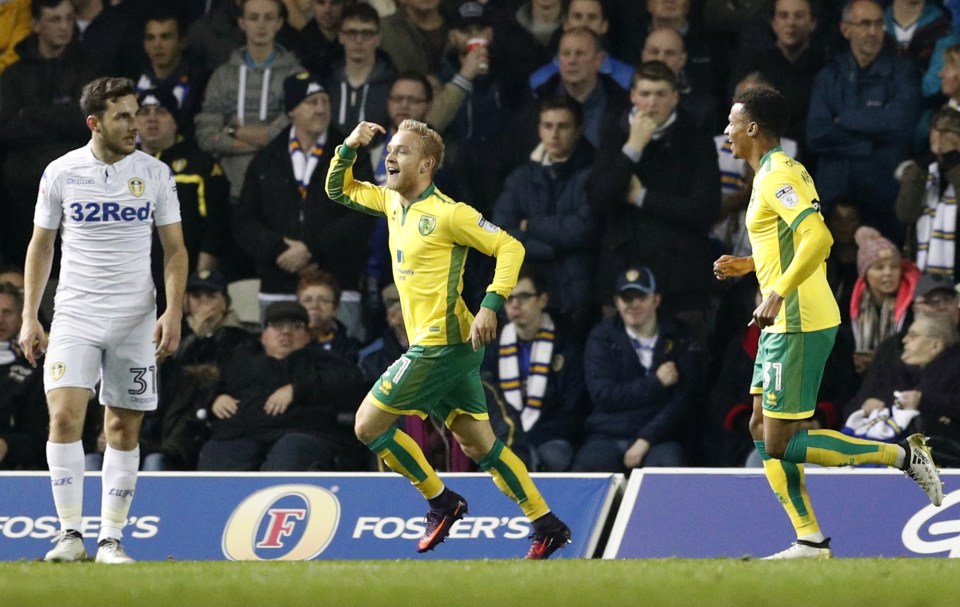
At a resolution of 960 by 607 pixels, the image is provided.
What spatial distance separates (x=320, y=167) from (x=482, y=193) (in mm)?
1104

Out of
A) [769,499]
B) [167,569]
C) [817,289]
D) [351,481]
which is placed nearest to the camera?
[167,569]

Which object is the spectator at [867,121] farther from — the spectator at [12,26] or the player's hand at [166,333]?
the spectator at [12,26]

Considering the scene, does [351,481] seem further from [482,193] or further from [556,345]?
[482,193]

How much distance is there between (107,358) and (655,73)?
4.61 metres

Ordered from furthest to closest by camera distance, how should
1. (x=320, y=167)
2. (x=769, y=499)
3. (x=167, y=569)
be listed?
(x=320, y=167)
(x=769, y=499)
(x=167, y=569)

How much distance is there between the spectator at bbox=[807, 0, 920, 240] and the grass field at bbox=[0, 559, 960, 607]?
5017 mm

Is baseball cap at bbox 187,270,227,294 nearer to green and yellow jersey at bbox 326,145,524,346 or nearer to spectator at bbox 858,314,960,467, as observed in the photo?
green and yellow jersey at bbox 326,145,524,346

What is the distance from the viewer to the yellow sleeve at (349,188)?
321 inches

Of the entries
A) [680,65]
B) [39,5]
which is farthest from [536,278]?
[39,5]

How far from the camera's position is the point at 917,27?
1151 centimetres

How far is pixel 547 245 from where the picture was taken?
1112cm

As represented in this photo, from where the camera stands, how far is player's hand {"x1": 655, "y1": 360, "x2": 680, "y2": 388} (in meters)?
10.5

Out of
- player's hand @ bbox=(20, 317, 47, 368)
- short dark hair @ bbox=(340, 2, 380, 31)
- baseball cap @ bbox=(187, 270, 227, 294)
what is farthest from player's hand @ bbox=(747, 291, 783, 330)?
short dark hair @ bbox=(340, 2, 380, 31)

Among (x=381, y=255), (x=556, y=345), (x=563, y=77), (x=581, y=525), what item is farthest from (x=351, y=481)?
(x=563, y=77)
